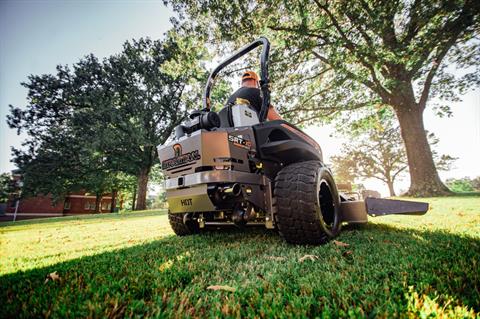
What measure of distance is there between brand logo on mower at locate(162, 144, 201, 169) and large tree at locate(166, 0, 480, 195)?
8.26 meters

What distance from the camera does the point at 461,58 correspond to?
441 inches

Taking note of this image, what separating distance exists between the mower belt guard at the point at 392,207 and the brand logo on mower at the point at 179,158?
2501 mm

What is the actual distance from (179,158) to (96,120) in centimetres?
1985

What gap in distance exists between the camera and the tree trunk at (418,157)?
10.4 metres

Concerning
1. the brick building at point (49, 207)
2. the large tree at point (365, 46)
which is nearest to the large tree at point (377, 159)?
the large tree at point (365, 46)

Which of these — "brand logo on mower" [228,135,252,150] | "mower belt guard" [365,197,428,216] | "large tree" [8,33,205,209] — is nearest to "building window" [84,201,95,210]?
"large tree" [8,33,205,209]

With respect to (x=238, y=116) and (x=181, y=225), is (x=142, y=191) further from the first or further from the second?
(x=238, y=116)

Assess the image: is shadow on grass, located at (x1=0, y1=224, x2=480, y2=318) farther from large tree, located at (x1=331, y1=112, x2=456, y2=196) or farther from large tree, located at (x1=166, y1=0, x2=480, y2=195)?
large tree, located at (x1=331, y1=112, x2=456, y2=196)

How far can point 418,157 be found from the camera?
1090 cm

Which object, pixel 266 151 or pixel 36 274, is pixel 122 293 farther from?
pixel 266 151

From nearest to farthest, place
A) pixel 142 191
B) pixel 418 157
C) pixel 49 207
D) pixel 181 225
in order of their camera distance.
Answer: pixel 181 225 < pixel 418 157 < pixel 142 191 < pixel 49 207

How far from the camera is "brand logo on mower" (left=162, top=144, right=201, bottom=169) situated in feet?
8.90

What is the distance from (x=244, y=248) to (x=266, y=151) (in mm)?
1230

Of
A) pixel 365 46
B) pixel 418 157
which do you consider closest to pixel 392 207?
pixel 365 46
